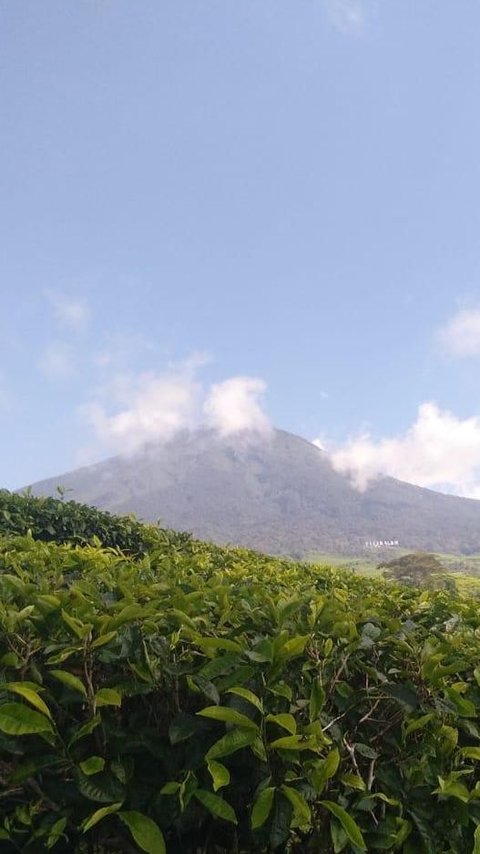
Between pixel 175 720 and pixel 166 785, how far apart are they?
21cm

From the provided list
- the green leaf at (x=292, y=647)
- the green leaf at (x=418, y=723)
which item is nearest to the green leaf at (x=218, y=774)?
the green leaf at (x=292, y=647)

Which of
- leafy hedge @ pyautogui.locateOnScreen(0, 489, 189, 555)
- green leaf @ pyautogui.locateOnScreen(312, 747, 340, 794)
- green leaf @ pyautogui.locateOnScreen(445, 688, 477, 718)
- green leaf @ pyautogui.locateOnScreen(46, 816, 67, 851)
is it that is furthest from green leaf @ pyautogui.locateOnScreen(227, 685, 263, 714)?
leafy hedge @ pyautogui.locateOnScreen(0, 489, 189, 555)

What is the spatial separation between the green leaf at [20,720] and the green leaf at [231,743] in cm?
58

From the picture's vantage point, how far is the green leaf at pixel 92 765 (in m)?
2.15

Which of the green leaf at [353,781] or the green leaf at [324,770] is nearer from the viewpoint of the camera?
the green leaf at [324,770]

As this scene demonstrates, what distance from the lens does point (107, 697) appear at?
2.26 meters

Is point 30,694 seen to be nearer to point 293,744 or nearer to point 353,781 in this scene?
point 293,744

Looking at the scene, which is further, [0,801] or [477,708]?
[477,708]

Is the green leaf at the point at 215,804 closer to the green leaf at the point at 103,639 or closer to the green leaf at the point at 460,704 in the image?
the green leaf at the point at 103,639

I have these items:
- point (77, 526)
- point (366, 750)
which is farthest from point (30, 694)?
point (77, 526)

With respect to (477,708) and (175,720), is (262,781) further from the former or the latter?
(477,708)

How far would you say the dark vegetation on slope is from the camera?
2191mm

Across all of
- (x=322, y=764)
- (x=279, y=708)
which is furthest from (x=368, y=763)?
(x=279, y=708)

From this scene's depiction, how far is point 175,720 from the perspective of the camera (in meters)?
2.29
